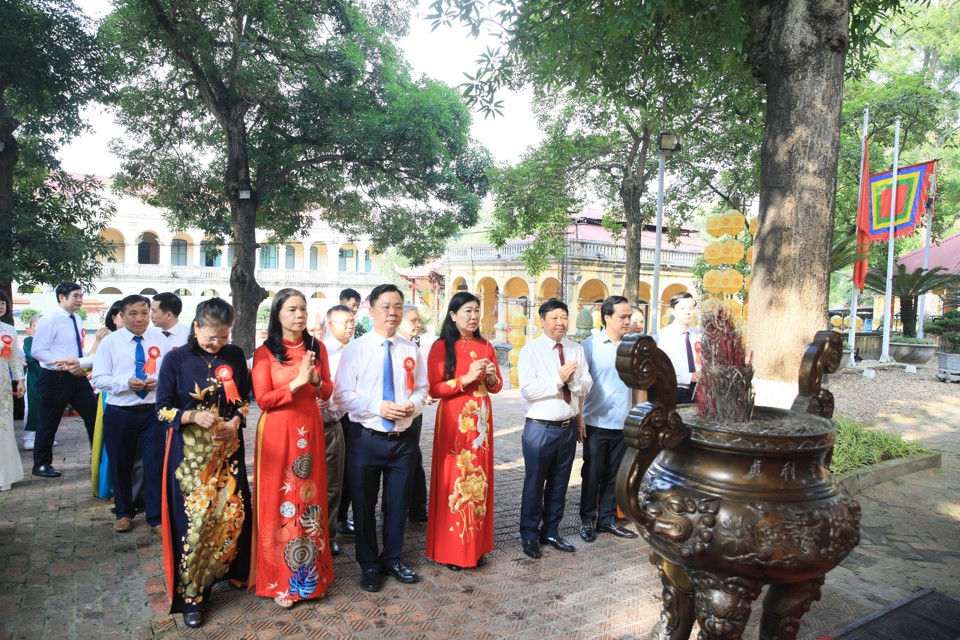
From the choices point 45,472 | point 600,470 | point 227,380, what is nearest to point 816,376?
point 600,470

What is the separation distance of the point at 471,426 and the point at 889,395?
10936 millimetres

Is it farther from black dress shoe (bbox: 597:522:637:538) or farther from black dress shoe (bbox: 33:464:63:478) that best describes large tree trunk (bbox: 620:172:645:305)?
black dress shoe (bbox: 33:464:63:478)

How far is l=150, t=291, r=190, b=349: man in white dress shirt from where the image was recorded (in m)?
4.78

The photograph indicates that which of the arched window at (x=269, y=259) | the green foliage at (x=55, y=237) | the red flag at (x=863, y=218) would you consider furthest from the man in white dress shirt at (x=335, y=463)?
the arched window at (x=269, y=259)

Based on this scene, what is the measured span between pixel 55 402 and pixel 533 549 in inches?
180

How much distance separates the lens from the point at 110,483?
523 cm

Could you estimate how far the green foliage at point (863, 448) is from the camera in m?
5.90

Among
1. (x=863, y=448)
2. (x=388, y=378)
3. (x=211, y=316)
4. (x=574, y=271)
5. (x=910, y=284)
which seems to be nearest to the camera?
(x=211, y=316)

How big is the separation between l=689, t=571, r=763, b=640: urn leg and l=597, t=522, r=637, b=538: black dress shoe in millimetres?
2543

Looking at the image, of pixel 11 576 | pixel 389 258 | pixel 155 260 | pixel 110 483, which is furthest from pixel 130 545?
pixel 389 258

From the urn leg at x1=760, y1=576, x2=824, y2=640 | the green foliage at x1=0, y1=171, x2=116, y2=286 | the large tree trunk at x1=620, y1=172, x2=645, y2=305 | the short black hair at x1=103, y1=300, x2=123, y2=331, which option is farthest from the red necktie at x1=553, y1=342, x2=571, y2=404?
the large tree trunk at x1=620, y1=172, x2=645, y2=305

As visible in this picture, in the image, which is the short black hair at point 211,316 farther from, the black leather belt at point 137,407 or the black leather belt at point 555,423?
the black leather belt at point 555,423

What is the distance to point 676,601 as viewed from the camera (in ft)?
7.91

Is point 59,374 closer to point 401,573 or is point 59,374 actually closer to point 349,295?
point 349,295
